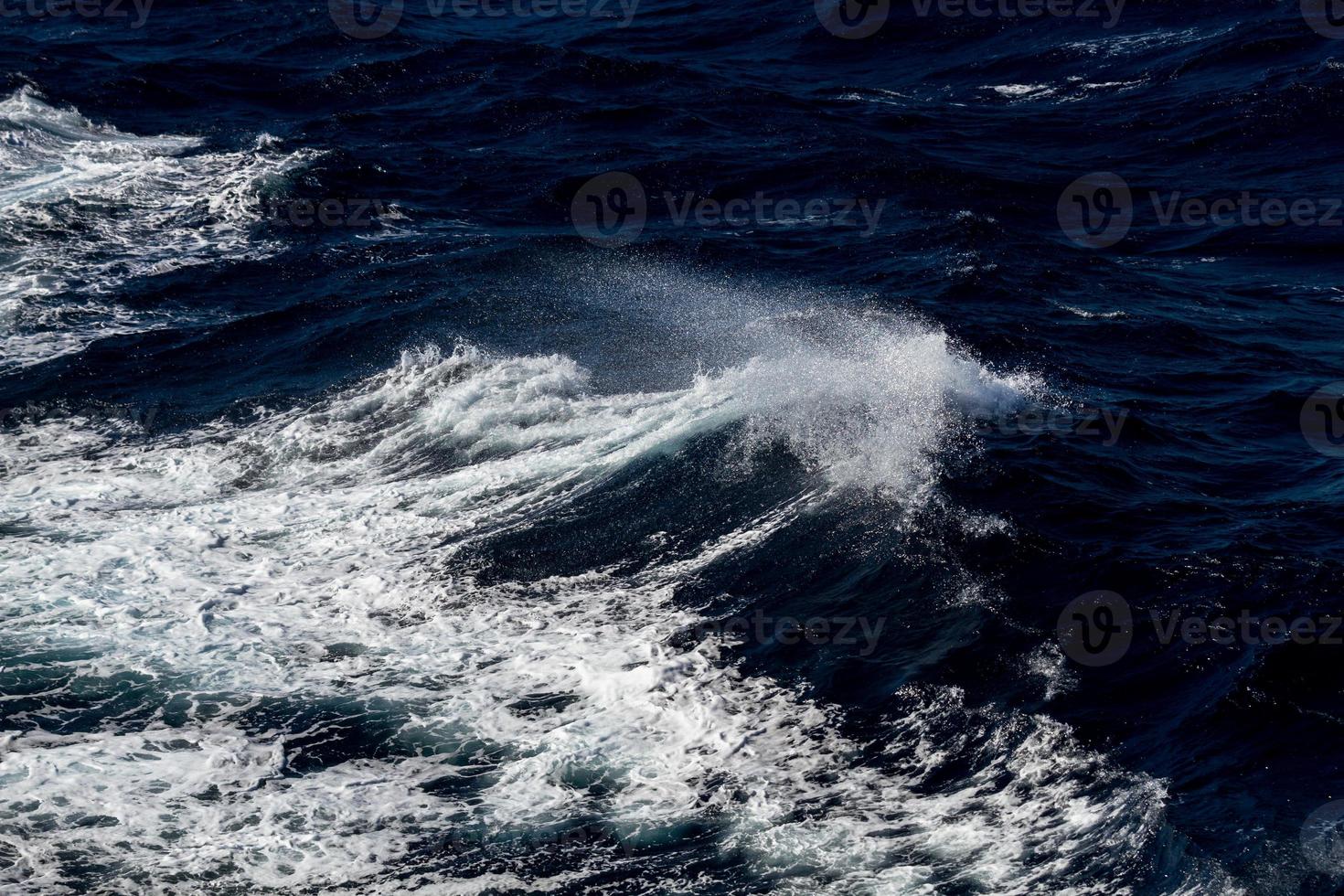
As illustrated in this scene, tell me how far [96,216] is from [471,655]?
68.2 feet

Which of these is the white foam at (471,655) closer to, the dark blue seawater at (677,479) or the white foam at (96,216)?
the dark blue seawater at (677,479)

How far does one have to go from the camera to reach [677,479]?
24.0 metres

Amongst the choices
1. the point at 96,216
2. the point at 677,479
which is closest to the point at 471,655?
the point at 677,479

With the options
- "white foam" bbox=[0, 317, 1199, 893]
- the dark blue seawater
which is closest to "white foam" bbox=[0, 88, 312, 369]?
the dark blue seawater

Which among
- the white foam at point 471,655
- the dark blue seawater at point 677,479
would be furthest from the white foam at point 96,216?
the white foam at point 471,655

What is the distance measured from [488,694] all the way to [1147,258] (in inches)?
803

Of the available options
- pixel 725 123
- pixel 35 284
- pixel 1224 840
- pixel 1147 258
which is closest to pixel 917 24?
pixel 725 123

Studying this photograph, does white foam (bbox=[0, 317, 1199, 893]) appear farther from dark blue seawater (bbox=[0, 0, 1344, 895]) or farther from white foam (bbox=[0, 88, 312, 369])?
white foam (bbox=[0, 88, 312, 369])

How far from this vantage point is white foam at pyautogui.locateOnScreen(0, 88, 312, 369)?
30.9 m

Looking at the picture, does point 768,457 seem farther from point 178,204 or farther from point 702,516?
point 178,204

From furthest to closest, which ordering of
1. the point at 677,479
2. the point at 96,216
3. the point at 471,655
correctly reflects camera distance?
the point at 96,216
the point at 677,479
the point at 471,655

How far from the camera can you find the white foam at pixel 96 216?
30906mm

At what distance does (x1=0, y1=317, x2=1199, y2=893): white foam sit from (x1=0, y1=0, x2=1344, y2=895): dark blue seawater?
0.08 metres

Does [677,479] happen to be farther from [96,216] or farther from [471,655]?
[96,216]
